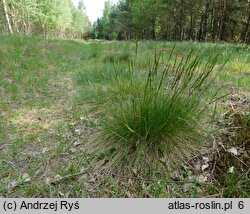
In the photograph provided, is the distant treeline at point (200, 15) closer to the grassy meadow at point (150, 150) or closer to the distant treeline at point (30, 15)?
the distant treeline at point (30, 15)

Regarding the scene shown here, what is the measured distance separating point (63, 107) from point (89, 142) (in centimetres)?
153

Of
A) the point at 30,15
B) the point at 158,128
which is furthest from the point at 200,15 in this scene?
the point at 158,128

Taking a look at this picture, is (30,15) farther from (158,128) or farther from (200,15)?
(158,128)

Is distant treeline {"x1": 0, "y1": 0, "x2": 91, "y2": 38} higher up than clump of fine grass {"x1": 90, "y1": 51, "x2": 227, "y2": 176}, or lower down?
higher up

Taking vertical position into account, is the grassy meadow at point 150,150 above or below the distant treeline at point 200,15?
below

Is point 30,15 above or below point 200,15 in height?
above

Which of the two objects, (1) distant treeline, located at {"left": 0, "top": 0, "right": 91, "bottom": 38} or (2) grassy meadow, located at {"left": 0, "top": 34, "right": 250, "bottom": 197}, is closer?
(2) grassy meadow, located at {"left": 0, "top": 34, "right": 250, "bottom": 197}

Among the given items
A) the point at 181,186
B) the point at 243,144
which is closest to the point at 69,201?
A: the point at 181,186

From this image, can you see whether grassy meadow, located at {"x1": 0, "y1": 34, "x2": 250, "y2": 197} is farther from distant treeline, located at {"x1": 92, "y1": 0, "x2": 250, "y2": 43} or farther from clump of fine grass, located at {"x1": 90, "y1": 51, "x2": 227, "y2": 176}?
distant treeline, located at {"x1": 92, "y1": 0, "x2": 250, "y2": 43}

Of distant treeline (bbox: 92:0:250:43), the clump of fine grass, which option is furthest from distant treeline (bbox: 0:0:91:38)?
the clump of fine grass

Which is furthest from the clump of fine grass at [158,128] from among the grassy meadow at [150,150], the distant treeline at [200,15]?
the distant treeline at [200,15]

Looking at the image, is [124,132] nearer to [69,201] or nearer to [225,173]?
[69,201]

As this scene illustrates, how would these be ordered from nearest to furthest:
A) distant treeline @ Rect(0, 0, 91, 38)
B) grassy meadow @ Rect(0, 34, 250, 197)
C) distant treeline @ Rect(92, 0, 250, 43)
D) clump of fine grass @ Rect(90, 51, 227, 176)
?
grassy meadow @ Rect(0, 34, 250, 197)
clump of fine grass @ Rect(90, 51, 227, 176)
distant treeline @ Rect(0, 0, 91, 38)
distant treeline @ Rect(92, 0, 250, 43)

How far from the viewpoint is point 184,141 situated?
2.16 meters
